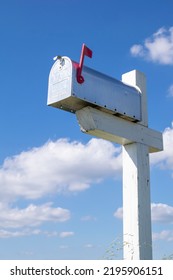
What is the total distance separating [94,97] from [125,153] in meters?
0.55

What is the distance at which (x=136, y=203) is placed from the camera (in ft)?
11.6

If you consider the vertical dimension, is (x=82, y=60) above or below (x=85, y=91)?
above

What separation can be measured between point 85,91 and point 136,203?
35.5 inches

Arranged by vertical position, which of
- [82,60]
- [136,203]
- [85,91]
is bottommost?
[136,203]

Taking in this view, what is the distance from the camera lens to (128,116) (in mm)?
3668

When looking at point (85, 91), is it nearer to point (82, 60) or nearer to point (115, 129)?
point (82, 60)

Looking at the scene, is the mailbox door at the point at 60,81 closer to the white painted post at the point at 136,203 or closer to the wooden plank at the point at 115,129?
the wooden plank at the point at 115,129

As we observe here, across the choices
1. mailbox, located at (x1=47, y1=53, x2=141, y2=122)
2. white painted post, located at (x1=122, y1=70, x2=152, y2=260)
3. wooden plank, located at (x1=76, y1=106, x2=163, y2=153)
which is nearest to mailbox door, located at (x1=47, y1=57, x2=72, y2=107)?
mailbox, located at (x1=47, y1=53, x2=141, y2=122)

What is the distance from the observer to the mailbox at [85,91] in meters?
3.33

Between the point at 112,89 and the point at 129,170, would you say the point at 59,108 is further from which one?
the point at 129,170

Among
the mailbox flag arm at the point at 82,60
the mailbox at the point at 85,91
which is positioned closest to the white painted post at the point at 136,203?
the mailbox at the point at 85,91

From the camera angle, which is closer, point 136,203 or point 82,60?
point 82,60

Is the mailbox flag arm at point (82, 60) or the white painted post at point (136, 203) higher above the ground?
the mailbox flag arm at point (82, 60)

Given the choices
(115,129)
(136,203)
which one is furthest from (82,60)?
(136,203)
